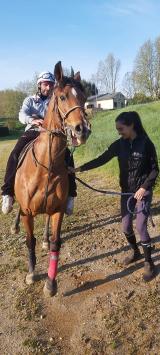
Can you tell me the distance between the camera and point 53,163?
4531 mm

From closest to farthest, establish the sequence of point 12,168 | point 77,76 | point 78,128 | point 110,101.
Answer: point 78,128 → point 77,76 → point 12,168 → point 110,101

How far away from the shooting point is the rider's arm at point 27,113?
5.43m

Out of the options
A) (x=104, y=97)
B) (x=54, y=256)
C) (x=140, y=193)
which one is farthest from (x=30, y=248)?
(x=104, y=97)

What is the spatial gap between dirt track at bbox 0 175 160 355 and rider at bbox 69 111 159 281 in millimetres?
544

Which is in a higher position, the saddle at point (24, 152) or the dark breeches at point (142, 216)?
the saddle at point (24, 152)

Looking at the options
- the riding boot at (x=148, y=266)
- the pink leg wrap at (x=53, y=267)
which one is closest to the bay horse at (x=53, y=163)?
the pink leg wrap at (x=53, y=267)

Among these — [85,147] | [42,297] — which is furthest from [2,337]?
[85,147]

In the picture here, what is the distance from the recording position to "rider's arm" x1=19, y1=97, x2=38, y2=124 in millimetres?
5430

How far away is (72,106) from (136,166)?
141 centimetres

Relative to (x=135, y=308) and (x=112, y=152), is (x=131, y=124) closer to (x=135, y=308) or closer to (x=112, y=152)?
(x=112, y=152)

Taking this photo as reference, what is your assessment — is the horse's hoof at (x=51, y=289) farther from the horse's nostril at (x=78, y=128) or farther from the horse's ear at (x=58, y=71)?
the horse's ear at (x=58, y=71)

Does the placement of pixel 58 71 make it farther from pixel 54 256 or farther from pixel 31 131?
pixel 54 256

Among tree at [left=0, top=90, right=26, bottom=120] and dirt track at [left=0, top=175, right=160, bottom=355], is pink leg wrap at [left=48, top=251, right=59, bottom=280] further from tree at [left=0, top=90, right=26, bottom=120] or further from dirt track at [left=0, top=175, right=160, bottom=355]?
tree at [left=0, top=90, right=26, bottom=120]

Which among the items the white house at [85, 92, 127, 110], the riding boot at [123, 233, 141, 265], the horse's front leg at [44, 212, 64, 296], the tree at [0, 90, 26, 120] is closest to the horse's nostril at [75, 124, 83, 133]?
the horse's front leg at [44, 212, 64, 296]
